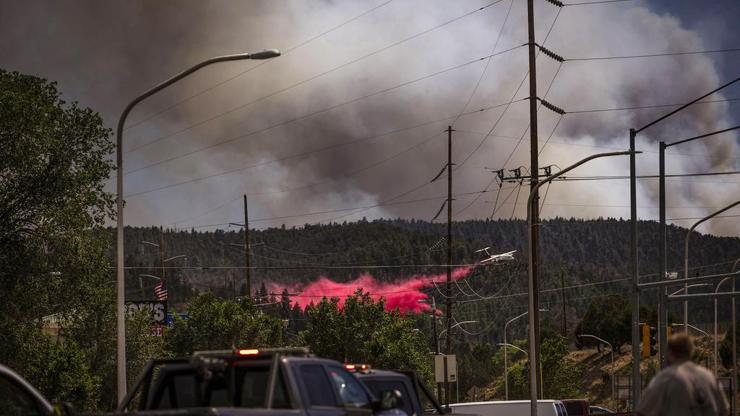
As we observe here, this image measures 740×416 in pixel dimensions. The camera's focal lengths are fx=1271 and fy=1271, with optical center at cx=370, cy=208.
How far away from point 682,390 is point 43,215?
3856cm

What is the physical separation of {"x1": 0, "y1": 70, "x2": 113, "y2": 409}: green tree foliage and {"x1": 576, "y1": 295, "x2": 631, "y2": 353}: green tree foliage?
406 ft

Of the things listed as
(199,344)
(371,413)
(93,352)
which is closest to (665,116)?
(371,413)

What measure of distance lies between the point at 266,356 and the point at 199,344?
70726 mm

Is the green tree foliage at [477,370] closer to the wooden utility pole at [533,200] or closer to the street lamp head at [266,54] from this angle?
the wooden utility pole at [533,200]

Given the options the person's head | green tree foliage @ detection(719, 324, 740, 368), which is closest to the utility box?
green tree foliage @ detection(719, 324, 740, 368)

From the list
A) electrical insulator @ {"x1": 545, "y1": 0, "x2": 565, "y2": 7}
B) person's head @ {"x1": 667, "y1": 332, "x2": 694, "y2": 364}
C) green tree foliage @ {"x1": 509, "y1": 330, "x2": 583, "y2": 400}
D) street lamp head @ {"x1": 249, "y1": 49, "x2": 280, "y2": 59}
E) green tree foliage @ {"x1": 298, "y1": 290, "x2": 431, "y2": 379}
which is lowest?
green tree foliage @ {"x1": 509, "y1": 330, "x2": 583, "y2": 400}

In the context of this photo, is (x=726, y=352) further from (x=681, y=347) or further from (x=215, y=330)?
(x=215, y=330)

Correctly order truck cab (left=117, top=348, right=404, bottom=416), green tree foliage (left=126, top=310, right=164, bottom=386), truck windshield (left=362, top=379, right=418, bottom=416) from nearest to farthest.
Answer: truck cab (left=117, top=348, right=404, bottom=416), truck windshield (left=362, top=379, right=418, bottom=416), green tree foliage (left=126, top=310, right=164, bottom=386)

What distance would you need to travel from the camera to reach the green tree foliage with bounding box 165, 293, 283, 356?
84.8 m

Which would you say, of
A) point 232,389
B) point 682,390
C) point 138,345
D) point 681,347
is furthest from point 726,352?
point 138,345

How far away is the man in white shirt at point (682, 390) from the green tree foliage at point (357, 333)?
73.9 metres

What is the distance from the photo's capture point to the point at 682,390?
12.0 metres

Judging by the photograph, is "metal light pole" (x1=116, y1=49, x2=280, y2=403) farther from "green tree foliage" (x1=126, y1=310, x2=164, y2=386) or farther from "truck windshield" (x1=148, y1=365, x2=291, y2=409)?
"green tree foliage" (x1=126, y1=310, x2=164, y2=386)

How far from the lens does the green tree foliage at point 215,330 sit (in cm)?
8475
